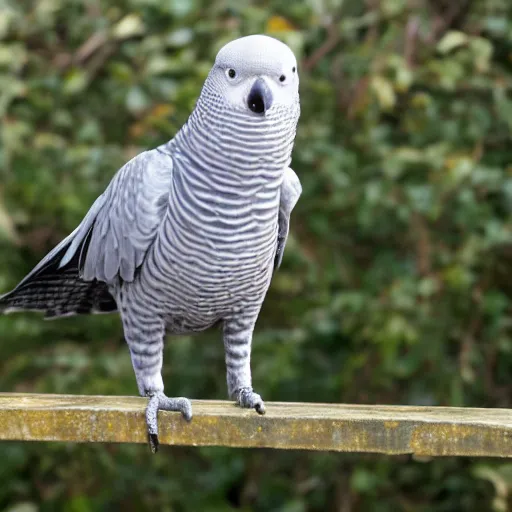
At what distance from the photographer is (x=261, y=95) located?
1578 millimetres

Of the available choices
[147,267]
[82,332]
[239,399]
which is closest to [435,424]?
[239,399]

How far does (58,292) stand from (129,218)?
344mm

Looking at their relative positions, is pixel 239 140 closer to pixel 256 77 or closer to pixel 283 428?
pixel 256 77

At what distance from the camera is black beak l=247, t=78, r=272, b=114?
5.17 ft

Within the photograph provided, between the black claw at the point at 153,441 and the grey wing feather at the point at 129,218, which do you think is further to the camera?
the grey wing feather at the point at 129,218

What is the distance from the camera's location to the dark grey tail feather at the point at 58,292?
1.96 metres

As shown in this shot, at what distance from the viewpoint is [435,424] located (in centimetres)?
158

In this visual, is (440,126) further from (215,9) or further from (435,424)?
(435,424)

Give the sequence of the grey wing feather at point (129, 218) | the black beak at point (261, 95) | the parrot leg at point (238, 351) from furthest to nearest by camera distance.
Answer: the parrot leg at point (238, 351) < the grey wing feather at point (129, 218) < the black beak at point (261, 95)

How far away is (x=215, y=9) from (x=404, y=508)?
195 centimetres

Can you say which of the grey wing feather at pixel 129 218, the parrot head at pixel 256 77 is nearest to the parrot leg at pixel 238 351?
the grey wing feather at pixel 129 218

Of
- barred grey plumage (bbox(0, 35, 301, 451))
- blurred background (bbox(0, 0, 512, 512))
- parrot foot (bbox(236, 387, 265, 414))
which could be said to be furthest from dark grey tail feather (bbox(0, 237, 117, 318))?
blurred background (bbox(0, 0, 512, 512))

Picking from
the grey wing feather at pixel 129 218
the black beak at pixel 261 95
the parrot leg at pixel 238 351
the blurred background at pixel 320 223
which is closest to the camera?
the black beak at pixel 261 95

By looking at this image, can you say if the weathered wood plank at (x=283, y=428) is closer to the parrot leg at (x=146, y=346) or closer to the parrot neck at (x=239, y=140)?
the parrot leg at (x=146, y=346)
